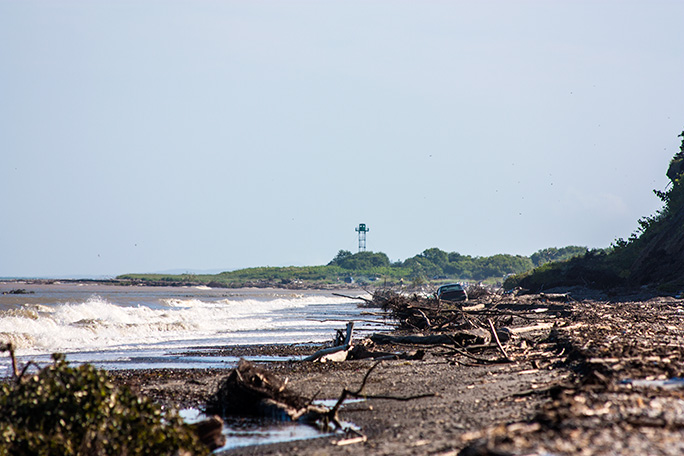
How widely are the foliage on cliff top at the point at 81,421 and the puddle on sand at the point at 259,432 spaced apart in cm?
130

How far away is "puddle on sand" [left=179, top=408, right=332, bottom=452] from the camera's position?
8312 mm

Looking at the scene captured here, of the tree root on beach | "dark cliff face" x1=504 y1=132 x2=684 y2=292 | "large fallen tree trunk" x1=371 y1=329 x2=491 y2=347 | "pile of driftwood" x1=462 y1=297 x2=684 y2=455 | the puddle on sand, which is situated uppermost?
"dark cliff face" x1=504 y1=132 x2=684 y2=292

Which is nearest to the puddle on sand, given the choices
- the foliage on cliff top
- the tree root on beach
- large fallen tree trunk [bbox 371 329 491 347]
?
the tree root on beach

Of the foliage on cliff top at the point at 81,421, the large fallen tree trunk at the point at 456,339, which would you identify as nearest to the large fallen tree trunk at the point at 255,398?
the foliage on cliff top at the point at 81,421

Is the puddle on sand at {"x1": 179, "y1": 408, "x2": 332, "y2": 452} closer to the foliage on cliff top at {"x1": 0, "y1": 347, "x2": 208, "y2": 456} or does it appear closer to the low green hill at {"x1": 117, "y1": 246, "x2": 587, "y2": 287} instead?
the foliage on cliff top at {"x1": 0, "y1": 347, "x2": 208, "y2": 456}

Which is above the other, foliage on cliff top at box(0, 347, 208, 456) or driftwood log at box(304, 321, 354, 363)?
foliage on cliff top at box(0, 347, 208, 456)

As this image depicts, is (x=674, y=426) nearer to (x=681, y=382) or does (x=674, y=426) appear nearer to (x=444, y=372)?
(x=681, y=382)

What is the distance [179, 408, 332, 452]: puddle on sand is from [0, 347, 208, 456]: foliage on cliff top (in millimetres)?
1304

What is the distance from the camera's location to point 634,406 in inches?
266

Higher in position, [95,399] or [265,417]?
[95,399]

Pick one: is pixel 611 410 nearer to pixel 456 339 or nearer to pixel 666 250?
pixel 456 339

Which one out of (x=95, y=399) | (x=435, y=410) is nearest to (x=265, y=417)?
(x=435, y=410)

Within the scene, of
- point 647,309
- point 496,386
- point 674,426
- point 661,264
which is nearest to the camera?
point 674,426

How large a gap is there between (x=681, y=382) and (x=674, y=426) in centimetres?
243
